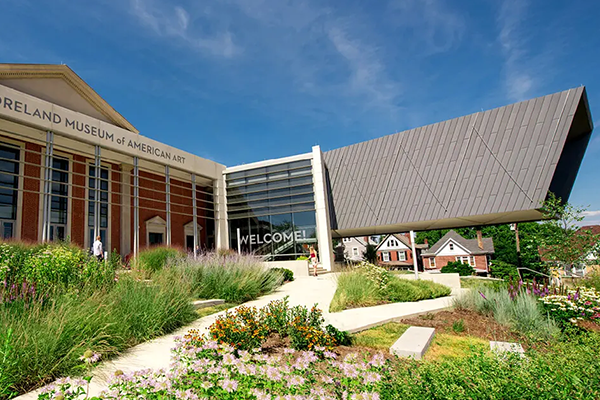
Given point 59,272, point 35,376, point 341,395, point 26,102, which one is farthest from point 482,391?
point 26,102

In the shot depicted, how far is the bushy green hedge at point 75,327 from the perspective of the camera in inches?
129

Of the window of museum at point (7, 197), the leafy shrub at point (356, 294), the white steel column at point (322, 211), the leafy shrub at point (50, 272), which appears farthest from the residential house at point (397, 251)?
the leafy shrub at point (50, 272)

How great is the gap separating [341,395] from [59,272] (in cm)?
575

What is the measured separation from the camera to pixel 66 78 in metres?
17.6

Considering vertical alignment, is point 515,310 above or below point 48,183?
below

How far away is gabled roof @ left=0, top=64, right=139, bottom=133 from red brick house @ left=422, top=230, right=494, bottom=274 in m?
45.1

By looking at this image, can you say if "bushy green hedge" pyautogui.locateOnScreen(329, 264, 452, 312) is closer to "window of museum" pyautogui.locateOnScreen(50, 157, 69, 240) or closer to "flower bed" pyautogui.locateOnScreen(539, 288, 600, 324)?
"flower bed" pyautogui.locateOnScreen(539, 288, 600, 324)

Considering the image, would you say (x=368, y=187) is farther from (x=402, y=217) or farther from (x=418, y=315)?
(x=418, y=315)

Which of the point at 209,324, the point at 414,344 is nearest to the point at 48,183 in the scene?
the point at 209,324

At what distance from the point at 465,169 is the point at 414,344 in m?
17.1

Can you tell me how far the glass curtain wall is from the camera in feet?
73.6

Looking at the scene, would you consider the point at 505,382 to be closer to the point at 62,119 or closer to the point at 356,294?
the point at 356,294

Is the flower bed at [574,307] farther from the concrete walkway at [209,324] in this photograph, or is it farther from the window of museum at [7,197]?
the window of museum at [7,197]

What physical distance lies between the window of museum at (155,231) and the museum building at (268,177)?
68mm
